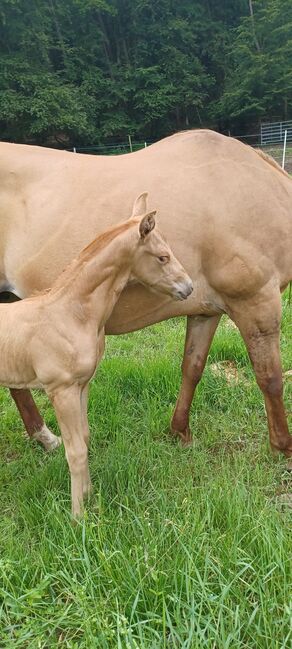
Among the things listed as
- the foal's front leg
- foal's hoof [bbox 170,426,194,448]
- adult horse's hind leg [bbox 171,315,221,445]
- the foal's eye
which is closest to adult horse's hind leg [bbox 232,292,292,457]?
adult horse's hind leg [bbox 171,315,221,445]

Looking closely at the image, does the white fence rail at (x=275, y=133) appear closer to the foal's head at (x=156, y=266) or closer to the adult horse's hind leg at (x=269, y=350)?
the adult horse's hind leg at (x=269, y=350)

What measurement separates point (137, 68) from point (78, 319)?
3872 cm

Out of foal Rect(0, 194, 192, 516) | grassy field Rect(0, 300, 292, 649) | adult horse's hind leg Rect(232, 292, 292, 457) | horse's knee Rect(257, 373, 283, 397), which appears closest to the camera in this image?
grassy field Rect(0, 300, 292, 649)

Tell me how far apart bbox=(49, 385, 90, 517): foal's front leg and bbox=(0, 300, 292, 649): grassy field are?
10 centimetres

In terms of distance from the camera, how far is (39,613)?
6.64 feet

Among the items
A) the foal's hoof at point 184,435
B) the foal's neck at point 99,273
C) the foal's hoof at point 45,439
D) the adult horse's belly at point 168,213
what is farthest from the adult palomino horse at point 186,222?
the foal's hoof at point 45,439

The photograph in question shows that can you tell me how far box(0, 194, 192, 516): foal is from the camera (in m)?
2.47

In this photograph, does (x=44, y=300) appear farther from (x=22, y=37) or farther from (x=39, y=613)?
(x=22, y=37)

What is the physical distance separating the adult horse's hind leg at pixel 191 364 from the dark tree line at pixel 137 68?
2754 centimetres

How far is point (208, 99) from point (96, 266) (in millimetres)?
39743

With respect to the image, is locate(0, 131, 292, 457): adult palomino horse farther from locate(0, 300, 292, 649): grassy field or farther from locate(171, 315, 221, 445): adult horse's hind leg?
locate(0, 300, 292, 649): grassy field

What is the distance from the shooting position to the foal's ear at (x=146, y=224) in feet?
7.74

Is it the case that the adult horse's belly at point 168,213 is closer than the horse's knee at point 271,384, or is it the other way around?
the adult horse's belly at point 168,213

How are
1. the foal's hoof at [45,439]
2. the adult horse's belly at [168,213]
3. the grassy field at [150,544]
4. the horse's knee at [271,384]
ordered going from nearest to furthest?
the grassy field at [150,544] < the adult horse's belly at [168,213] < the horse's knee at [271,384] < the foal's hoof at [45,439]
